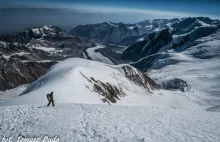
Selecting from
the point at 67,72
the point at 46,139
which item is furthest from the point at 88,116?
the point at 67,72

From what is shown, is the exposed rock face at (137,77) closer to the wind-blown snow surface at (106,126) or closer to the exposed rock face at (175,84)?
the exposed rock face at (175,84)

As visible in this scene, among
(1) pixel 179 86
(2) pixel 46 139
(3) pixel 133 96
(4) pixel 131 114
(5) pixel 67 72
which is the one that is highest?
(2) pixel 46 139

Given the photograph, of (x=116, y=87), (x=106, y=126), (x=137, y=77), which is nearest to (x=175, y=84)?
(x=137, y=77)

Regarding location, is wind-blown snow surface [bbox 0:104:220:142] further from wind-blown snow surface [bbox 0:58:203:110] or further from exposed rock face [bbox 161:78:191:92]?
exposed rock face [bbox 161:78:191:92]

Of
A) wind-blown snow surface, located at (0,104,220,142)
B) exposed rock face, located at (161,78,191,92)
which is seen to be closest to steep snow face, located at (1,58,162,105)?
wind-blown snow surface, located at (0,104,220,142)

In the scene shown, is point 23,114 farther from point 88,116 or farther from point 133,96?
point 133,96
